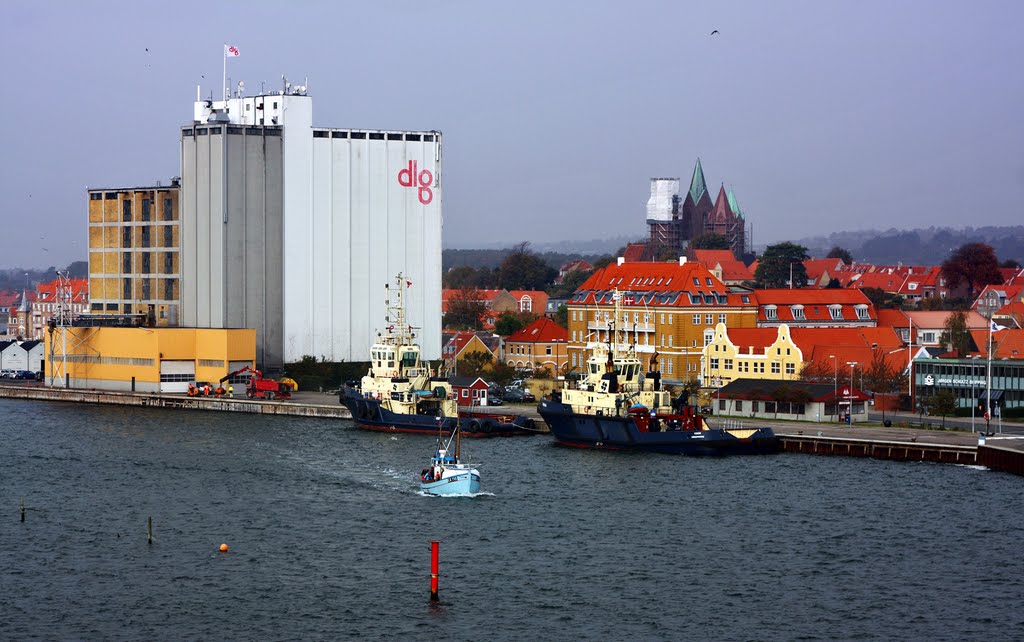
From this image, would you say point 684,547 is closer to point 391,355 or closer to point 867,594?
point 867,594

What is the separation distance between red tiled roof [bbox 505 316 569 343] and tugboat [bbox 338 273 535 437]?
3250cm

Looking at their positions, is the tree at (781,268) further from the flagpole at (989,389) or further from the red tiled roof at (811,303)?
the flagpole at (989,389)

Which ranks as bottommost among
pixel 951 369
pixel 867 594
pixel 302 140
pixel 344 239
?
pixel 867 594

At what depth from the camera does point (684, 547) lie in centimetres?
4766

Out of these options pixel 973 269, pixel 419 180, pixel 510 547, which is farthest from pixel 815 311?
pixel 510 547

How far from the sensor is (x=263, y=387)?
94.2m

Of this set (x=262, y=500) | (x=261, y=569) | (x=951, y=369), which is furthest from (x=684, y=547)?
(x=951, y=369)

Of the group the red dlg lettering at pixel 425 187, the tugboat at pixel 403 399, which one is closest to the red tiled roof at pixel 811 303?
the red dlg lettering at pixel 425 187

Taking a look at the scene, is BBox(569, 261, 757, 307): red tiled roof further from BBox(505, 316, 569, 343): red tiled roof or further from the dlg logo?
the dlg logo

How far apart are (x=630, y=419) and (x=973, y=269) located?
4314 inches

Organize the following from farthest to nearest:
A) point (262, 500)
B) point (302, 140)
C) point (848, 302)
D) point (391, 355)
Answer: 1. point (848, 302)
2. point (302, 140)
3. point (391, 355)
4. point (262, 500)

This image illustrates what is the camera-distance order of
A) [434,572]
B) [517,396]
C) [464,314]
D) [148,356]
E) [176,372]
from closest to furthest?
[434,572] < [517,396] < [176,372] < [148,356] < [464,314]

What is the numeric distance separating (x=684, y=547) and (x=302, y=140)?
61.7m

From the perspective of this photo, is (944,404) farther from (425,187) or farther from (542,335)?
(425,187)
